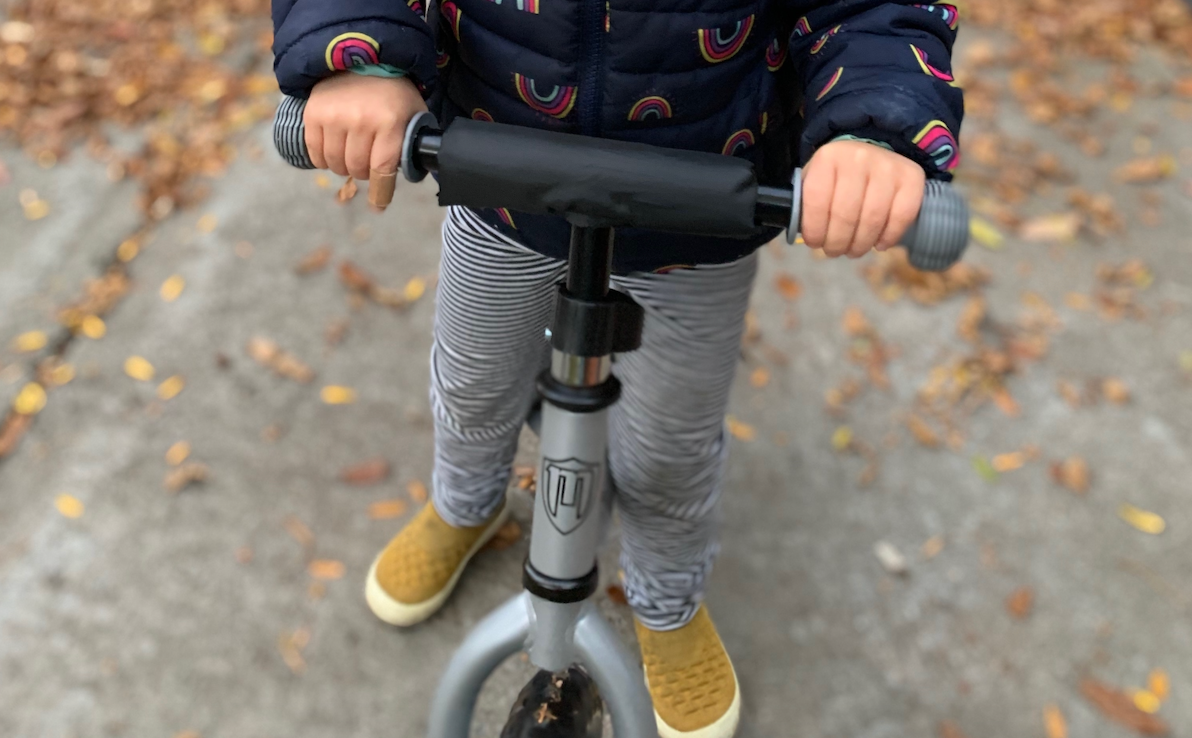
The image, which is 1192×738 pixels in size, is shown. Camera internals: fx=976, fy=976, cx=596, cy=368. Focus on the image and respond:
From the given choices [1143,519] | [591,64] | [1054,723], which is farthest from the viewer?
[1143,519]

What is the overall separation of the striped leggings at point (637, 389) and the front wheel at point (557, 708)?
352 millimetres

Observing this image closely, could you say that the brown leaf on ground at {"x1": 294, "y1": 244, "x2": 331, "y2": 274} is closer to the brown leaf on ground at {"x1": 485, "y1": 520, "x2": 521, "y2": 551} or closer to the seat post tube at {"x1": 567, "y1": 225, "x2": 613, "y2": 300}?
the brown leaf on ground at {"x1": 485, "y1": 520, "x2": 521, "y2": 551}

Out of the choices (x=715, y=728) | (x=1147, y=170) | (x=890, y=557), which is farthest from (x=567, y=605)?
(x=1147, y=170)

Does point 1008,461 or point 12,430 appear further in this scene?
point 1008,461

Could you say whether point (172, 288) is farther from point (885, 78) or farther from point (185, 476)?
point (885, 78)

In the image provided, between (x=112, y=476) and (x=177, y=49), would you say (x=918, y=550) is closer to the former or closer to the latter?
(x=112, y=476)

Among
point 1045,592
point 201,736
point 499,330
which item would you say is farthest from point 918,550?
point 201,736

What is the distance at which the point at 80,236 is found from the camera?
2949 mm

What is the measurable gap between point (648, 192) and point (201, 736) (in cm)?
156

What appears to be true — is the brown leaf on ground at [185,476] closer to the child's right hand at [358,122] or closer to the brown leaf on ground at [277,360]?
the brown leaf on ground at [277,360]

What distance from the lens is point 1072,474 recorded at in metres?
2.71

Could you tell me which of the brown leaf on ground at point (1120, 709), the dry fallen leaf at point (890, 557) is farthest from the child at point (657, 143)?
the brown leaf on ground at point (1120, 709)

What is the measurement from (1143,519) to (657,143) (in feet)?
6.66

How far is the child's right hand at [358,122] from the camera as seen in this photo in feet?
3.58
